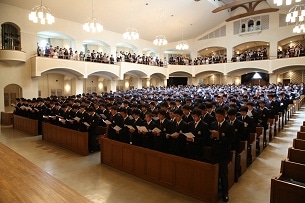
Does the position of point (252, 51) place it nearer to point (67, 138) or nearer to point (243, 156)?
point (243, 156)

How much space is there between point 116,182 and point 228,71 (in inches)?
880

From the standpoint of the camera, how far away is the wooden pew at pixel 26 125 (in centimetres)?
968

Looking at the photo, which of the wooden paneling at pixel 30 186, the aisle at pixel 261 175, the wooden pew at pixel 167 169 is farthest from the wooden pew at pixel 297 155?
the wooden paneling at pixel 30 186

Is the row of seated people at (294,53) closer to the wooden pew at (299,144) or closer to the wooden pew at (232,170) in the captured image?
the wooden pew at (299,144)

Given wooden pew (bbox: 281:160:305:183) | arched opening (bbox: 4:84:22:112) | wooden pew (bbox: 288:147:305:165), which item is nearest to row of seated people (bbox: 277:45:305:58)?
wooden pew (bbox: 288:147:305:165)

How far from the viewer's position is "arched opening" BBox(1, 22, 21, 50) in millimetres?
14914

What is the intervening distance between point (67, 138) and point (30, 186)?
2814 millimetres

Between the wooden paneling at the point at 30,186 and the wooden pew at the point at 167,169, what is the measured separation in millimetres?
1378

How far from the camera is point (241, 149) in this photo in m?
5.21

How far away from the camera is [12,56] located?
45.7 feet

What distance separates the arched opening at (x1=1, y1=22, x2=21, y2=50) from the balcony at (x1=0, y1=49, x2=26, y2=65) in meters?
1.18

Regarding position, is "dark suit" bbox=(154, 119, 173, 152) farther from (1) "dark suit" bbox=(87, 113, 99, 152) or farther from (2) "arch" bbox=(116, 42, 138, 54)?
(2) "arch" bbox=(116, 42, 138, 54)

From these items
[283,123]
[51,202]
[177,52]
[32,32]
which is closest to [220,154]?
[51,202]

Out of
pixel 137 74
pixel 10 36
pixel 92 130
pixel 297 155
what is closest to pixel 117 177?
pixel 92 130
